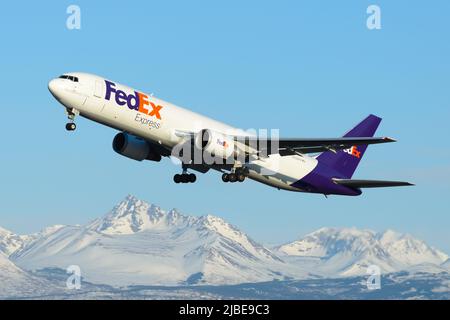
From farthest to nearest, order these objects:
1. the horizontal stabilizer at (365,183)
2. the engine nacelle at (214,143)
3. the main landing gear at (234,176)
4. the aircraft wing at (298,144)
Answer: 1. the horizontal stabilizer at (365,183)
2. the main landing gear at (234,176)
3. the aircraft wing at (298,144)
4. the engine nacelle at (214,143)

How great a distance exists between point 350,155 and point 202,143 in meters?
15.8

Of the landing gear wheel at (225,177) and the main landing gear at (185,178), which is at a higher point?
the main landing gear at (185,178)

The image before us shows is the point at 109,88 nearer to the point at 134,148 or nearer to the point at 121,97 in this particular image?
the point at 121,97

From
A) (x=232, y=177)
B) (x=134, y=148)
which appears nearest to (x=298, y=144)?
(x=232, y=177)

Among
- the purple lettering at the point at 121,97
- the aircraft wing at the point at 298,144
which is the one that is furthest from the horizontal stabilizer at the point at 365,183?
the purple lettering at the point at 121,97

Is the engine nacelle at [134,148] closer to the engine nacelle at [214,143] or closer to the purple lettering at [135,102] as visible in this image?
the engine nacelle at [214,143]

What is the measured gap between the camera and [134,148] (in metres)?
55.0

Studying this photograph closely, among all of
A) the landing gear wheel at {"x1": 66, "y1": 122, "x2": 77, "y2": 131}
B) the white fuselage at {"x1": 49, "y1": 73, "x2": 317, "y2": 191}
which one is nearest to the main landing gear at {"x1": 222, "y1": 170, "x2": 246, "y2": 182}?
the white fuselage at {"x1": 49, "y1": 73, "x2": 317, "y2": 191}

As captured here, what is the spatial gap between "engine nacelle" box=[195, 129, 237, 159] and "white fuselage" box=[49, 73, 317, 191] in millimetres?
942

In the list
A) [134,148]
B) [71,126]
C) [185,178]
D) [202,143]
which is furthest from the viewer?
[185,178]

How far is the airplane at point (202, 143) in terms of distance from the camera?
4775 centimetres

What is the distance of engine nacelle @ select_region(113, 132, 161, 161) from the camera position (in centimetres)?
5497
